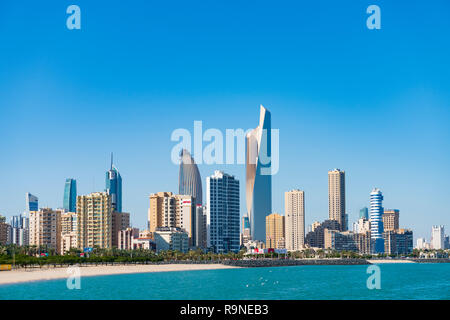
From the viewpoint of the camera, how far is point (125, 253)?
571ft

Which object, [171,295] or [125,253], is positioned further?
[125,253]

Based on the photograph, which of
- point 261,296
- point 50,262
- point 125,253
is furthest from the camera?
point 125,253
